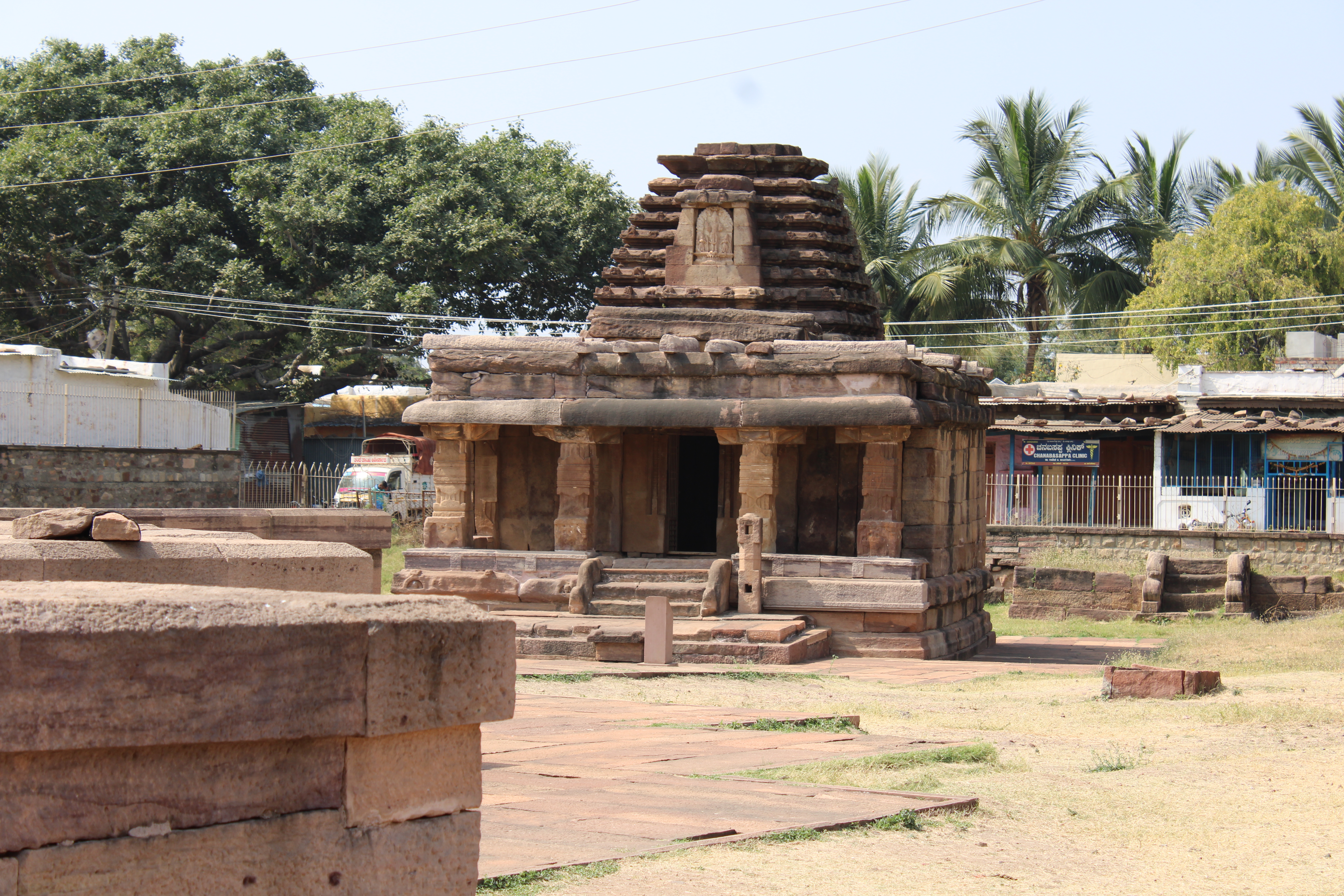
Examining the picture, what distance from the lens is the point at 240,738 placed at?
3.21 metres

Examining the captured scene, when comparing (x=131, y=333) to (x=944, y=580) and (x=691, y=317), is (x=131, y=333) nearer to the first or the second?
(x=691, y=317)

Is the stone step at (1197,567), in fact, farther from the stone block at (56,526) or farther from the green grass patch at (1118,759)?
the stone block at (56,526)

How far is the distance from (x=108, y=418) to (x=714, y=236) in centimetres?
1412

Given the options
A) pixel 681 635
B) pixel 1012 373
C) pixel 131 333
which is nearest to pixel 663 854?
pixel 681 635

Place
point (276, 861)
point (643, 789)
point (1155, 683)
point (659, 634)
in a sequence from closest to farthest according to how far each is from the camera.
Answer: point (276, 861) → point (643, 789) → point (1155, 683) → point (659, 634)

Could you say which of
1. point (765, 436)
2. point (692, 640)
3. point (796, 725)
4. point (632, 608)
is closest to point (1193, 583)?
point (765, 436)

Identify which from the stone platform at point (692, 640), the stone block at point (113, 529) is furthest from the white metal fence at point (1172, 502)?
the stone block at point (113, 529)

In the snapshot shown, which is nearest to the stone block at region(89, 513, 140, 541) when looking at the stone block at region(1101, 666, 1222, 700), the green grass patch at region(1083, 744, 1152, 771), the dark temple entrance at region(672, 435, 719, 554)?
the green grass patch at region(1083, 744, 1152, 771)

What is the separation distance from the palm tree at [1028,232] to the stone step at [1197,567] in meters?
15.3

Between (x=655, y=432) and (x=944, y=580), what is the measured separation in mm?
4260

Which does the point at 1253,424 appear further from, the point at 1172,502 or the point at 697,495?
the point at 697,495

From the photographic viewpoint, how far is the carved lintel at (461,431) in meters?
17.7

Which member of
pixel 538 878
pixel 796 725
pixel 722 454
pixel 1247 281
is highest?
pixel 1247 281

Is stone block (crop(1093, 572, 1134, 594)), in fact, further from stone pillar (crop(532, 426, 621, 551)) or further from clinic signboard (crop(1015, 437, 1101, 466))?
stone pillar (crop(532, 426, 621, 551))
